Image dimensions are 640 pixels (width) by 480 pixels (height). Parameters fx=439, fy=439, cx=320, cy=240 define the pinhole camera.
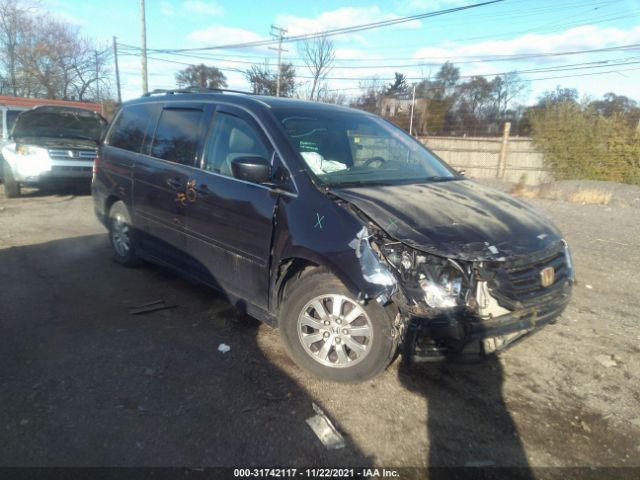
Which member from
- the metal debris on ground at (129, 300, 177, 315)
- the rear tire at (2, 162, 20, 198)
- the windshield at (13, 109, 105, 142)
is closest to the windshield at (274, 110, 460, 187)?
the metal debris on ground at (129, 300, 177, 315)

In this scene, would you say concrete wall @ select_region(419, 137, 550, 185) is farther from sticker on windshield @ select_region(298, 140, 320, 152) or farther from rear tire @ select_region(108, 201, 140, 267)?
sticker on windshield @ select_region(298, 140, 320, 152)

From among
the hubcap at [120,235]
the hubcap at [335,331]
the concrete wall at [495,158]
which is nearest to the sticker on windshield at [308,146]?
the hubcap at [335,331]

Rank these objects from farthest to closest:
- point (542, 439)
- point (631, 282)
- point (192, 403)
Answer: point (631, 282) < point (192, 403) < point (542, 439)

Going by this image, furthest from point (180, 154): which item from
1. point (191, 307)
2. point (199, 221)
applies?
point (191, 307)

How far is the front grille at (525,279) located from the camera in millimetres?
2656

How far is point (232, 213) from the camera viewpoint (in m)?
3.42

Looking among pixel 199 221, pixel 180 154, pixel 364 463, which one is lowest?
pixel 364 463

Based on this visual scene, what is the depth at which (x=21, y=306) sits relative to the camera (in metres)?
4.05

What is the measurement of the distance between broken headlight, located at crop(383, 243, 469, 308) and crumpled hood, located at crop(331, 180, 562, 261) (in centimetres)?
7

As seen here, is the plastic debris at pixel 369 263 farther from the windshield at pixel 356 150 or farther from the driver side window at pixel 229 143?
the driver side window at pixel 229 143

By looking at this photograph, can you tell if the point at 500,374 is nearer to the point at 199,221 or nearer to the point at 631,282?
the point at 199,221

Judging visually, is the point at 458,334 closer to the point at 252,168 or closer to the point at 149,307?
the point at 252,168

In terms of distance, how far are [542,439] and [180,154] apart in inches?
139

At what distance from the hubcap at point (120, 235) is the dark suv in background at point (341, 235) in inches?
30.6
